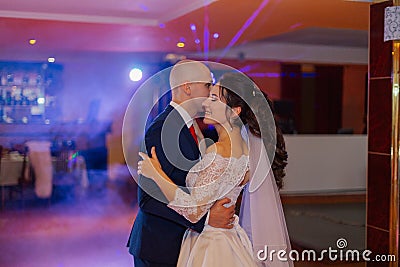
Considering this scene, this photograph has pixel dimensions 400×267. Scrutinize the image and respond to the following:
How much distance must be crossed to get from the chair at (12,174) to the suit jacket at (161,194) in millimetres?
2799

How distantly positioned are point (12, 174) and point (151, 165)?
120 inches

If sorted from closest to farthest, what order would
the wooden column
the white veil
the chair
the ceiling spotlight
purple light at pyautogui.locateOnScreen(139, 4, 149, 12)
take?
the white veil < the wooden column < purple light at pyautogui.locateOnScreen(139, 4, 149, 12) < the chair < the ceiling spotlight

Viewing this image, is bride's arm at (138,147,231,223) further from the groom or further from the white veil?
the white veil

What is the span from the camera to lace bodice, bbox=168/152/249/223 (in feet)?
8.46

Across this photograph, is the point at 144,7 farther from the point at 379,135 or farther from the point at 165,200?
the point at 165,200

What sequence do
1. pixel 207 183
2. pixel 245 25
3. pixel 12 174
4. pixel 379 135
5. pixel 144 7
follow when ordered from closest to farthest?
pixel 207 183, pixel 379 135, pixel 144 7, pixel 12 174, pixel 245 25

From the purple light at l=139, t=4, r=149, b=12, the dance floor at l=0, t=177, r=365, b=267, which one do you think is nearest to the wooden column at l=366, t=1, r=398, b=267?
the dance floor at l=0, t=177, r=365, b=267

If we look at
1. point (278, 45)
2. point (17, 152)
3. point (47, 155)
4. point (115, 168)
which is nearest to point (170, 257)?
point (17, 152)

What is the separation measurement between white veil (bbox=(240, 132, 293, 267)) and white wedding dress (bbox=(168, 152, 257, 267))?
108 mm

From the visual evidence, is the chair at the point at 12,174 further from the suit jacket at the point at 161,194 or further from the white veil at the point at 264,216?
the white veil at the point at 264,216

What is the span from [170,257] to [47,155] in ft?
11.1

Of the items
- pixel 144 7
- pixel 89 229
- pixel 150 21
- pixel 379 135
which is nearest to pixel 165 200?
pixel 379 135

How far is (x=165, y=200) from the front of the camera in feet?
8.63

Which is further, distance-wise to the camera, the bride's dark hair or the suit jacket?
the bride's dark hair
